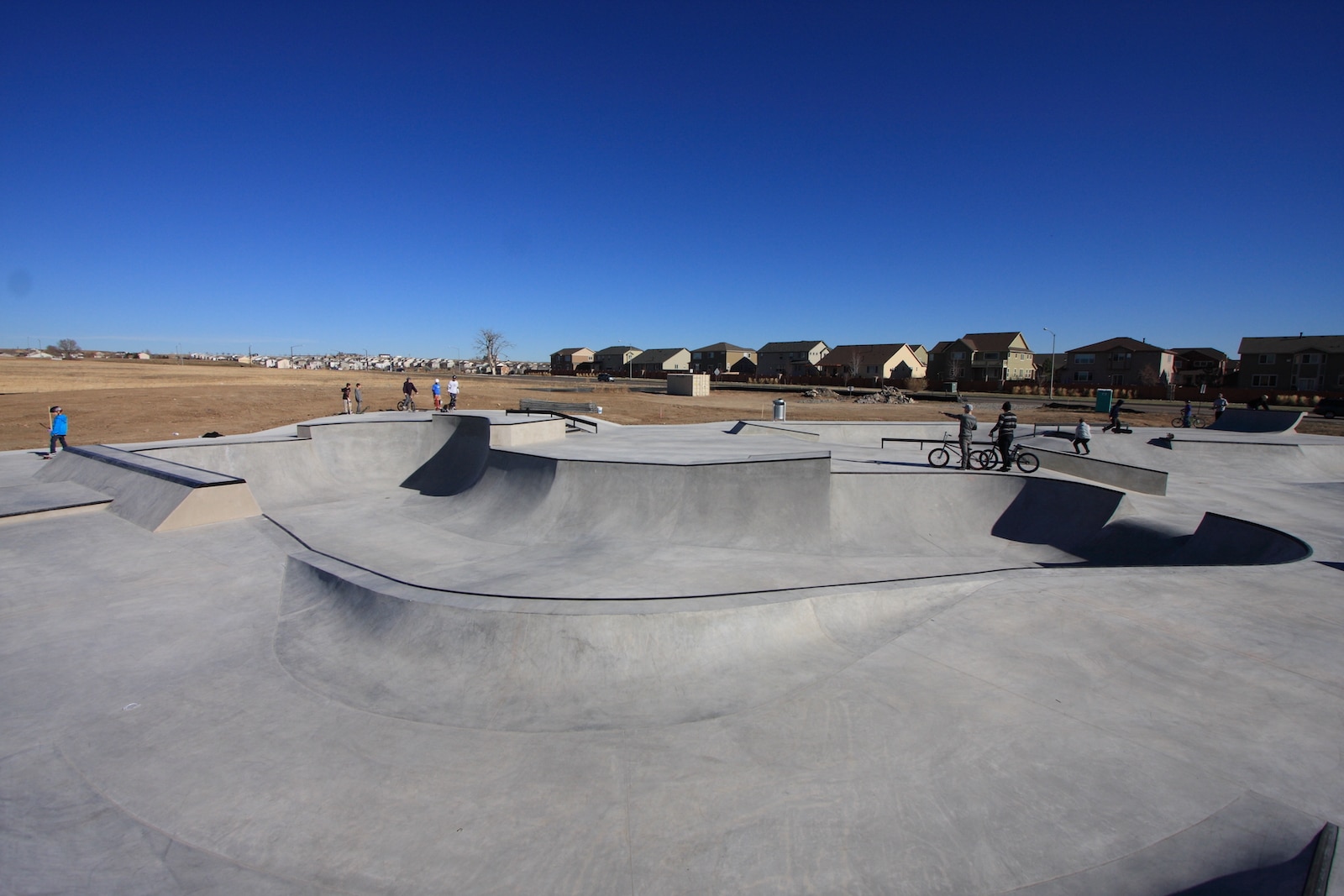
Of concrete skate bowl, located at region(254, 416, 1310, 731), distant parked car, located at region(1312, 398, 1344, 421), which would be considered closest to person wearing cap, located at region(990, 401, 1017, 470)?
concrete skate bowl, located at region(254, 416, 1310, 731)

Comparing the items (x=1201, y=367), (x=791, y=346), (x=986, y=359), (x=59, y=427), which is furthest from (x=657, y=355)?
(x=59, y=427)

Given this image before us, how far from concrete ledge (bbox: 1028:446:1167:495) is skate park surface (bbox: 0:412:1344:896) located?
3.78 feet

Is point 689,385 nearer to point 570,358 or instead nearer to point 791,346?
point 791,346

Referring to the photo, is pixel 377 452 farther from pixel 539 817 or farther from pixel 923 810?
pixel 923 810

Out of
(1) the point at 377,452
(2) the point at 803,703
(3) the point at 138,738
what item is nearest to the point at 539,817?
(2) the point at 803,703

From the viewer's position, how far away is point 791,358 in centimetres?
9700

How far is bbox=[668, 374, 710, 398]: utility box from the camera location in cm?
5075

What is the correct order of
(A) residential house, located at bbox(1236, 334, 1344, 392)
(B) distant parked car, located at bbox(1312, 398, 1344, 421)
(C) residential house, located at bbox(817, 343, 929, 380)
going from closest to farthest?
1. (B) distant parked car, located at bbox(1312, 398, 1344, 421)
2. (A) residential house, located at bbox(1236, 334, 1344, 392)
3. (C) residential house, located at bbox(817, 343, 929, 380)

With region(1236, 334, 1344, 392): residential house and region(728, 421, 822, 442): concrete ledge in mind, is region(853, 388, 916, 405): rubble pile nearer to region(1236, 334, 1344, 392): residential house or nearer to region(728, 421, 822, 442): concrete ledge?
region(728, 421, 822, 442): concrete ledge

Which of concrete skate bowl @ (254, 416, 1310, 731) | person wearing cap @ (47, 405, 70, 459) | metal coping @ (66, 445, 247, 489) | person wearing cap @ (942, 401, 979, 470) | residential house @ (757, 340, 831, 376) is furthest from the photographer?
residential house @ (757, 340, 831, 376)

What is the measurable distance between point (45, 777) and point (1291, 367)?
84486 millimetres

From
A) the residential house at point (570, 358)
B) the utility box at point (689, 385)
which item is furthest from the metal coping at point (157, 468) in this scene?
the residential house at point (570, 358)

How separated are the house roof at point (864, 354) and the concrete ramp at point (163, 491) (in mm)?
80448

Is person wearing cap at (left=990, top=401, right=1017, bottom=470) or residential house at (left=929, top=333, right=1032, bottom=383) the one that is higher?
residential house at (left=929, top=333, right=1032, bottom=383)
